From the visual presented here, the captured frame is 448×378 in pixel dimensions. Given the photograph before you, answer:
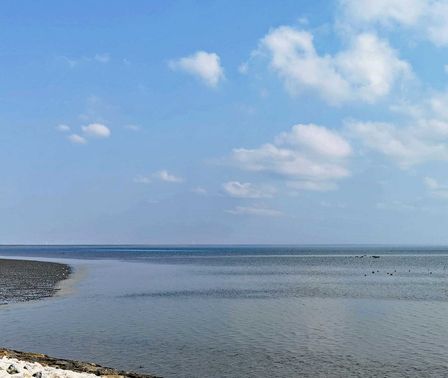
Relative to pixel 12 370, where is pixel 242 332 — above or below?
below

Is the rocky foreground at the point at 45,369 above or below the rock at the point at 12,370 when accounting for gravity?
below

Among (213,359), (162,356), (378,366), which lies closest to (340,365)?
(378,366)

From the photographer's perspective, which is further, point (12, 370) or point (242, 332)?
point (242, 332)

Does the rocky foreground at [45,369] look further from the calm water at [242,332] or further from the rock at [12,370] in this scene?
the calm water at [242,332]

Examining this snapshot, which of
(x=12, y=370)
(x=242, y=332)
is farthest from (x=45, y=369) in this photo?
(x=242, y=332)

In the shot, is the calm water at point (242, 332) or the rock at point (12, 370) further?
the calm water at point (242, 332)

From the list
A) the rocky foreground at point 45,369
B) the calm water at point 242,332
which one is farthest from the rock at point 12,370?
the calm water at point 242,332

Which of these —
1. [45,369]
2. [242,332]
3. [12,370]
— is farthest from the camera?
[242,332]

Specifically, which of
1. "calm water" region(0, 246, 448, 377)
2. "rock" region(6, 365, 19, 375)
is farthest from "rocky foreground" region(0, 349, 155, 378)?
"calm water" region(0, 246, 448, 377)

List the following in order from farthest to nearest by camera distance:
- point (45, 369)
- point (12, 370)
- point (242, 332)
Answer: point (242, 332) → point (45, 369) → point (12, 370)

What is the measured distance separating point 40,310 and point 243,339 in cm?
1824

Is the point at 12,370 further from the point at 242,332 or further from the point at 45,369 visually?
the point at 242,332

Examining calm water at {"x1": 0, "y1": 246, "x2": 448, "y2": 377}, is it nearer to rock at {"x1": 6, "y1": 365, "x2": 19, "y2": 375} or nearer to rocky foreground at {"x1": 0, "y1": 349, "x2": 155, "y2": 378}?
rocky foreground at {"x1": 0, "y1": 349, "x2": 155, "y2": 378}

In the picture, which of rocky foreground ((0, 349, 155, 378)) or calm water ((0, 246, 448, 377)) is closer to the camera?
rocky foreground ((0, 349, 155, 378))
